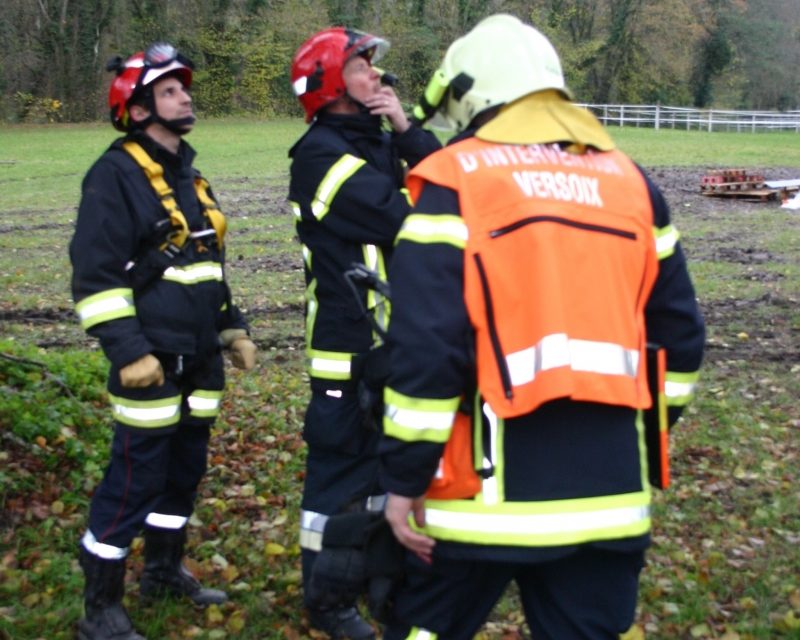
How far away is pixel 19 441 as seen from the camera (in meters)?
6.09

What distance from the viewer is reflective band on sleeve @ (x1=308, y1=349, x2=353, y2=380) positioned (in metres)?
4.29

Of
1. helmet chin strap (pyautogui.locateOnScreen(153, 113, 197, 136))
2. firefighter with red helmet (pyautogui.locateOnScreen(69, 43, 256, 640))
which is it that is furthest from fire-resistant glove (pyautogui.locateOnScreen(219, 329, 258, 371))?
helmet chin strap (pyautogui.locateOnScreen(153, 113, 197, 136))

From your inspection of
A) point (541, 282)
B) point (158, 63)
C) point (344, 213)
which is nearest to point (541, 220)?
point (541, 282)

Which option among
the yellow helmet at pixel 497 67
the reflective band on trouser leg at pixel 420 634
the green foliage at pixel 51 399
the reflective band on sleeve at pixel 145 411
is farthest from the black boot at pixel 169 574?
the yellow helmet at pixel 497 67

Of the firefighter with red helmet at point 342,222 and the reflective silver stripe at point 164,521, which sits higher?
the firefighter with red helmet at point 342,222

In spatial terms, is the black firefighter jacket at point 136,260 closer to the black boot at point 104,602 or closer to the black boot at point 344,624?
the black boot at point 104,602

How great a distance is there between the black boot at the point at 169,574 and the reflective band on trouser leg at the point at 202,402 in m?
0.61

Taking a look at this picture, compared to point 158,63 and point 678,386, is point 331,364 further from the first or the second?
point 678,386

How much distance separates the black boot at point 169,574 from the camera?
4.71m

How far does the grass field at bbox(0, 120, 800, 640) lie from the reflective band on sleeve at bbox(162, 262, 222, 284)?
1.47 m

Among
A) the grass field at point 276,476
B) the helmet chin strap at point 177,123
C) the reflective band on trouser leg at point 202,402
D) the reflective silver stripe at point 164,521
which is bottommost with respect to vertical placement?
the grass field at point 276,476

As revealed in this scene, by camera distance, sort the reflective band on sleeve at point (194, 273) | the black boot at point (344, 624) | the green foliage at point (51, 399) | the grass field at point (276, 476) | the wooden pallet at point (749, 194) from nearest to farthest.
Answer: the reflective band on sleeve at point (194, 273), the black boot at point (344, 624), the grass field at point (276, 476), the green foliage at point (51, 399), the wooden pallet at point (749, 194)

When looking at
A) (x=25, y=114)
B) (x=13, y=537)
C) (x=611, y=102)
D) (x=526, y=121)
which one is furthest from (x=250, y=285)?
(x=611, y=102)

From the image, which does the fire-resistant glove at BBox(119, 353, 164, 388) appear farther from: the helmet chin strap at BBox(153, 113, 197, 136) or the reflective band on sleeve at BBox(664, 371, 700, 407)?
the reflective band on sleeve at BBox(664, 371, 700, 407)
